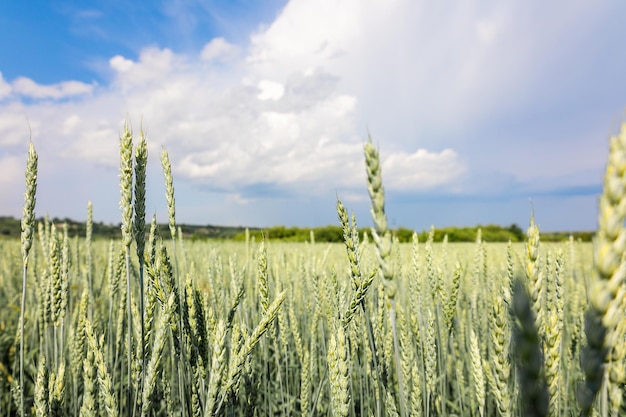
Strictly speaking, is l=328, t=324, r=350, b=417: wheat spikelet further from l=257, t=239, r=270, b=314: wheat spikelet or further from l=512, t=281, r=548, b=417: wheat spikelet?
l=512, t=281, r=548, b=417: wheat spikelet

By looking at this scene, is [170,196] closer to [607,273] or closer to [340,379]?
[340,379]

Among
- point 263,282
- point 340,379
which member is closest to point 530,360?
point 340,379

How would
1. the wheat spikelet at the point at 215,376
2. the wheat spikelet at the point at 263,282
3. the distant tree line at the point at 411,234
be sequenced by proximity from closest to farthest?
1. the wheat spikelet at the point at 215,376
2. the wheat spikelet at the point at 263,282
3. the distant tree line at the point at 411,234

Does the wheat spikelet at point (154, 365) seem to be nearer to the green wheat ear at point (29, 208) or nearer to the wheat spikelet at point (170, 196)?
the wheat spikelet at point (170, 196)

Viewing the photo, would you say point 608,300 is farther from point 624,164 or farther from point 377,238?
Result: point 377,238

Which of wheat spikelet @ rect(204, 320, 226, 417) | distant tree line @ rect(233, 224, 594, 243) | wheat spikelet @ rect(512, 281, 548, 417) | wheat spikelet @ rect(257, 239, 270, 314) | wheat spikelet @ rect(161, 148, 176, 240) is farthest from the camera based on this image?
distant tree line @ rect(233, 224, 594, 243)

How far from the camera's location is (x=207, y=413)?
1.05 metres

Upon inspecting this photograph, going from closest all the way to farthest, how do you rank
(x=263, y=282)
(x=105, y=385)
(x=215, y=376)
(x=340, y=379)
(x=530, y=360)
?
(x=530, y=360) → (x=215, y=376) → (x=340, y=379) → (x=105, y=385) → (x=263, y=282)

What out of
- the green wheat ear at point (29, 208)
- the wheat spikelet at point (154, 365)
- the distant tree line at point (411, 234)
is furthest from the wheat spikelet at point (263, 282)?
the distant tree line at point (411, 234)

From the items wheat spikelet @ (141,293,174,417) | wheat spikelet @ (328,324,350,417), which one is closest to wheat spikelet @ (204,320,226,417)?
wheat spikelet @ (141,293,174,417)

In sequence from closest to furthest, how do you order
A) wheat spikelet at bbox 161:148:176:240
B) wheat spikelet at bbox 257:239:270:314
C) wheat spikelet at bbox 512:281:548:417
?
wheat spikelet at bbox 512:281:548:417 < wheat spikelet at bbox 257:239:270:314 < wheat spikelet at bbox 161:148:176:240

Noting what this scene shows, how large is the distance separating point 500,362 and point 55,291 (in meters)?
2.02

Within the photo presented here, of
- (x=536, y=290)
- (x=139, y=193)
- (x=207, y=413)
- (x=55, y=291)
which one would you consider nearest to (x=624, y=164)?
(x=536, y=290)

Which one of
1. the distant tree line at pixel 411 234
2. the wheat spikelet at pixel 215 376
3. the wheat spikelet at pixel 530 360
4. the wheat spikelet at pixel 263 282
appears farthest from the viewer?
the distant tree line at pixel 411 234
